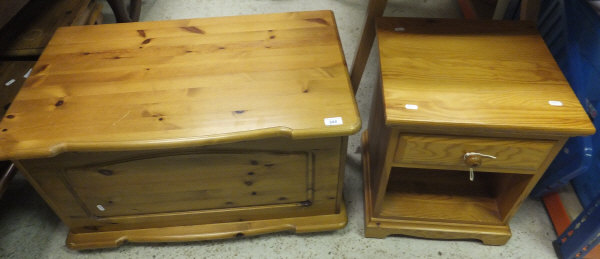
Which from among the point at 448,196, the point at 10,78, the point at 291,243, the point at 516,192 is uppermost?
the point at 10,78

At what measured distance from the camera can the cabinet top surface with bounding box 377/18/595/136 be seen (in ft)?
2.44

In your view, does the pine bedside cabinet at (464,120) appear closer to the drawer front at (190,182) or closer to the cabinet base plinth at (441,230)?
the cabinet base plinth at (441,230)

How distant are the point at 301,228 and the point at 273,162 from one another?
0.27 meters

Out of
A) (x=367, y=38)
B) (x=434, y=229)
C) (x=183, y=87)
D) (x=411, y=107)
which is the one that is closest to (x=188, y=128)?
(x=183, y=87)

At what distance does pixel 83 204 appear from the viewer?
97cm

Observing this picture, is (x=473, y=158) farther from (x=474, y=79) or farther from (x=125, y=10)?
(x=125, y=10)

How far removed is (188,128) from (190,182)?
0.20 metres

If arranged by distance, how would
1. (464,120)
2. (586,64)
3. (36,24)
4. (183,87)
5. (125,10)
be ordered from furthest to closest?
(125,10) < (36,24) < (586,64) < (183,87) < (464,120)

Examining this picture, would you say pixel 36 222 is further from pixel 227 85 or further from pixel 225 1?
pixel 225 1

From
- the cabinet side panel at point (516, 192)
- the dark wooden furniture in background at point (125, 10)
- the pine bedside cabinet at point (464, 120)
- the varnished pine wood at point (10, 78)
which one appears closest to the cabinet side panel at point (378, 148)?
the pine bedside cabinet at point (464, 120)

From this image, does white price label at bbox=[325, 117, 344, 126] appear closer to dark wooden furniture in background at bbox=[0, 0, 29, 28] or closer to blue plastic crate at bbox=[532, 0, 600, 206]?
blue plastic crate at bbox=[532, 0, 600, 206]

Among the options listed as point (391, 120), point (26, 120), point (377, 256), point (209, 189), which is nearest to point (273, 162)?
point (209, 189)

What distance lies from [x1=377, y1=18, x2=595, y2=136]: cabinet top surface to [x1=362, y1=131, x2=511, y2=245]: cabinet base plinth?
40 centimetres

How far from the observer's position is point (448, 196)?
1.11 meters
